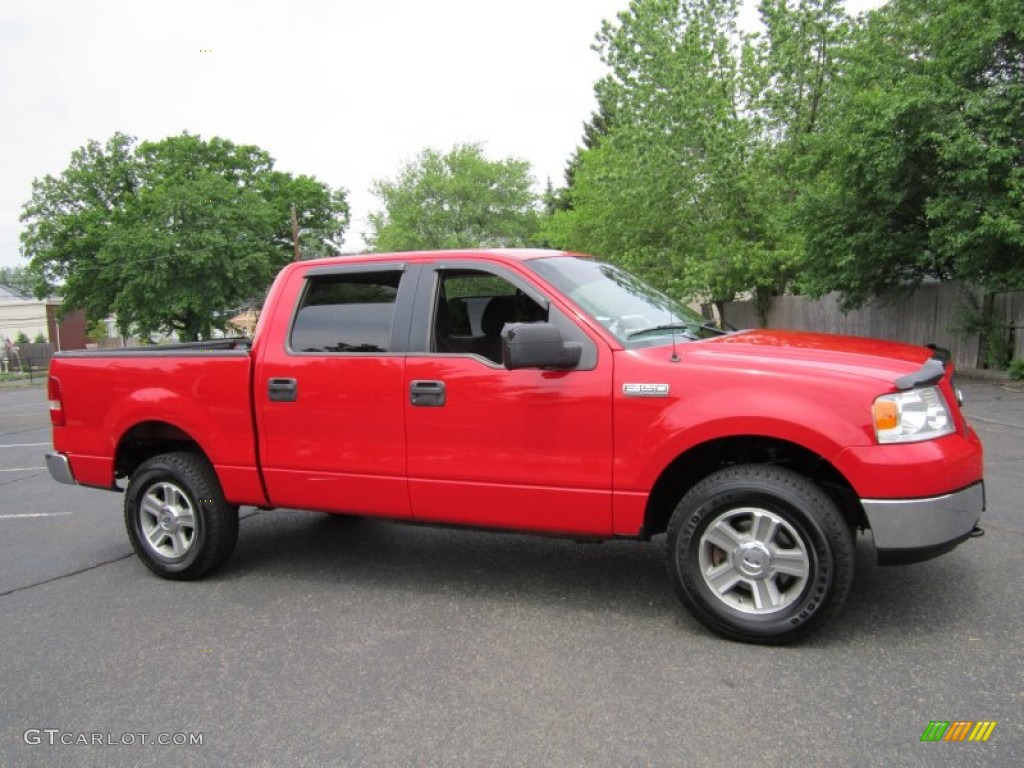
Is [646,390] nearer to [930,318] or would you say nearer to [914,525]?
[914,525]

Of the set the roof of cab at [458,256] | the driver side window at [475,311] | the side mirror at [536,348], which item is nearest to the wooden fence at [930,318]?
the roof of cab at [458,256]

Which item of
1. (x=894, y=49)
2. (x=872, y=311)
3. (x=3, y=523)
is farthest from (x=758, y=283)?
(x=3, y=523)

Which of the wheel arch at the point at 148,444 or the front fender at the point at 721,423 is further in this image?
the wheel arch at the point at 148,444

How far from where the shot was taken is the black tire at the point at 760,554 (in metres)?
3.24

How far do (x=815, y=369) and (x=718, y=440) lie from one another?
539 mm

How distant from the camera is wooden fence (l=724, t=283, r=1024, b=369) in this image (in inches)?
522

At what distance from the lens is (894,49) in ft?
48.2

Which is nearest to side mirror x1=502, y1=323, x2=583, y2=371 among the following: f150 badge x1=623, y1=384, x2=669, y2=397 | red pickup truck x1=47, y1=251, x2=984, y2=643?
red pickup truck x1=47, y1=251, x2=984, y2=643

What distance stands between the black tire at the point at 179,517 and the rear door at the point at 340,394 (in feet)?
1.56

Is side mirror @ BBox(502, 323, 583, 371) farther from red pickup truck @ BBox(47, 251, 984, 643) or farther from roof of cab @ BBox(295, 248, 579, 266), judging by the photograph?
roof of cab @ BBox(295, 248, 579, 266)

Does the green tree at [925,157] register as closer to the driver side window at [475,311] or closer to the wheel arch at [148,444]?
the driver side window at [475,311]

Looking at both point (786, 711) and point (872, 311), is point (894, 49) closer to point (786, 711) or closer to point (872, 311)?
point (872, 311)

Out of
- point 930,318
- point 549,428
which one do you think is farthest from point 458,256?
point 930,318

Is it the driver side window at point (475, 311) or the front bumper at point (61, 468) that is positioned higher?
the driver side window at point (475, 311)
